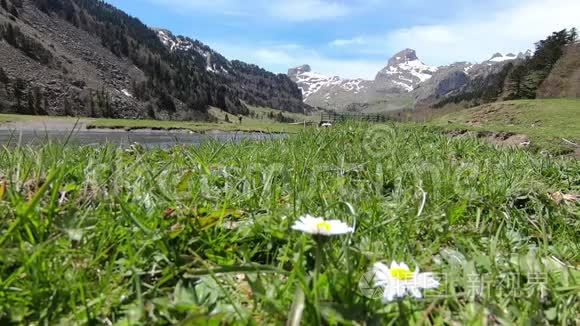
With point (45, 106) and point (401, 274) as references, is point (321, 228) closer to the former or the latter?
point (401, 274)

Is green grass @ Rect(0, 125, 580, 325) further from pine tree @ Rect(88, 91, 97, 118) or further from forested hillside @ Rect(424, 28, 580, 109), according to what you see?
pine tree @ Rect(88, 91, 97, 118)

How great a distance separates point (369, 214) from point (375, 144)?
3299 mm

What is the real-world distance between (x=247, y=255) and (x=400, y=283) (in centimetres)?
71

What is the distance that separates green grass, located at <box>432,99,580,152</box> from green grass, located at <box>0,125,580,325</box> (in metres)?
9.40

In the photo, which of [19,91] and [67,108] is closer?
[19,91]

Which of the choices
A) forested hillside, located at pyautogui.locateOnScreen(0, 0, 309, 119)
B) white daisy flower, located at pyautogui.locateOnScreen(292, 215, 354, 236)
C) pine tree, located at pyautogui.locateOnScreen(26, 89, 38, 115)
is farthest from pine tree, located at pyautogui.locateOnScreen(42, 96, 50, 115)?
white daisy flower, located at pyautogui.locateOnScreen(292, 215, 354, 236)

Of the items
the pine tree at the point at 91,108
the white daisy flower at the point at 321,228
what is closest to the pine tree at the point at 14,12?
the pine tree at the point at 91,108

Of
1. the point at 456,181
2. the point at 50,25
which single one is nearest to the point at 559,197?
the point at 456,181

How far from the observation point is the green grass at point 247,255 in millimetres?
1436

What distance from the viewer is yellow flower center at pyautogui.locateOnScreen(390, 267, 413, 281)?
137 cm

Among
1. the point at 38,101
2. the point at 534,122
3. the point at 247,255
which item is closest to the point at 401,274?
the point at 247,255

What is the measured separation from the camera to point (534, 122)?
22.6 meters

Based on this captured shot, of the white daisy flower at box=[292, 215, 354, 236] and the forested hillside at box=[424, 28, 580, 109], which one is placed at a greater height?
the forested hillside at box=[424, 28, 580, 109]

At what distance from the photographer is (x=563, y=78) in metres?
71.8
